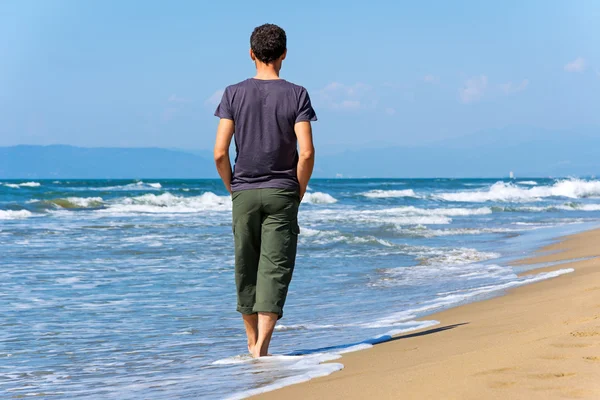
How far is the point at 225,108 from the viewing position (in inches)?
160

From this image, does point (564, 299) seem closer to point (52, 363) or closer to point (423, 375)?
point (423, 375)

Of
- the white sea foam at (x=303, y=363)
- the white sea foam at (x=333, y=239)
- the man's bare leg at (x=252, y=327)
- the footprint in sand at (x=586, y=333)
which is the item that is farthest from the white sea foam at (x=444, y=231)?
the footprint in sand at (x=586, y=333)

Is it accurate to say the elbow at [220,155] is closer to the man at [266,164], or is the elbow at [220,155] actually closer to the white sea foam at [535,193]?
the man at [266,164]

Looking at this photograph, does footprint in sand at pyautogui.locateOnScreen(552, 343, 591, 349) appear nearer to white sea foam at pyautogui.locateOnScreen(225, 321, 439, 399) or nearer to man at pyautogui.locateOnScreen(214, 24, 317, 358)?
white sea foam at pyautogui.locateOnScreen(225, 321, 439, 399)

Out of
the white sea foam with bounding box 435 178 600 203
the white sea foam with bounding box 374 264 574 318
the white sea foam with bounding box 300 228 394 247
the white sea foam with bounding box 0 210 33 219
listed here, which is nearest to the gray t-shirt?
the white sea foam with bounding box 374 264 574 318

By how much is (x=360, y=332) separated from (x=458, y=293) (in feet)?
6.90

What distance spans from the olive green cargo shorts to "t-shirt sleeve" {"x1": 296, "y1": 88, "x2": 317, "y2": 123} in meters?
0.41

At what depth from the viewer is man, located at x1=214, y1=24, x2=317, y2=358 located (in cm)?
400

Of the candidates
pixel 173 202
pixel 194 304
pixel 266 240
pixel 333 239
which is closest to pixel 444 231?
pixel 333 239

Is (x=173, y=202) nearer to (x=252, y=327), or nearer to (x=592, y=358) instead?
(x=252, y=327)

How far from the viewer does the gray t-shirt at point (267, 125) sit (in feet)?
13.1

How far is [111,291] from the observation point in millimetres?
7539

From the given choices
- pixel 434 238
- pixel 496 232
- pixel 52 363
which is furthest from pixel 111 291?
pixel 496 232

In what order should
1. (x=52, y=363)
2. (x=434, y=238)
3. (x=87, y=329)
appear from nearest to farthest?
1. (x=52, y=363)
2. (x=87, y=329)
3. (x=434, y=238)
